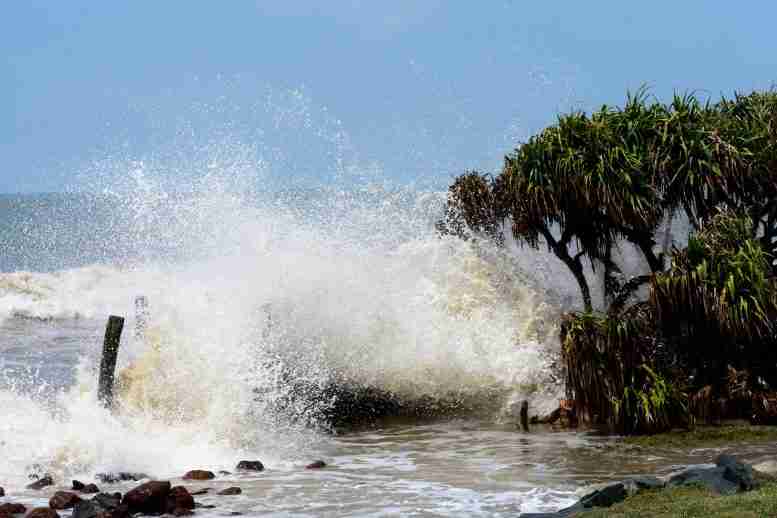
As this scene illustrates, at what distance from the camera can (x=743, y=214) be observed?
16.7 meters

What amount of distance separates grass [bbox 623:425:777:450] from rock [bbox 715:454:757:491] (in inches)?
146

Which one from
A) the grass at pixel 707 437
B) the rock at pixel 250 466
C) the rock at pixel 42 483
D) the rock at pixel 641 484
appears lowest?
the rock at pixel 641 484

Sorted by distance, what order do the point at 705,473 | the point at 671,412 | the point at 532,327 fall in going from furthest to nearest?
the point at 532,327 < the point at 671,412 < the point at 705,473

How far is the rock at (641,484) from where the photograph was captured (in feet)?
34.7

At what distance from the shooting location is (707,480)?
419 inches

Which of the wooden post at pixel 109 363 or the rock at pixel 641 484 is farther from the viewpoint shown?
the wooden post at pixel 109 363

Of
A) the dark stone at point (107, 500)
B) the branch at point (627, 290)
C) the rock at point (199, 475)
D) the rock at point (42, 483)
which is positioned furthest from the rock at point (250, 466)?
the branch at point (627, 290)

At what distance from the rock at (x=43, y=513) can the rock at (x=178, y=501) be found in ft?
3.60

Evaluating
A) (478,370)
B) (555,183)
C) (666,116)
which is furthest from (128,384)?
(666,116)

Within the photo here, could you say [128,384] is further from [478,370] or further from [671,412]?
[671,412]

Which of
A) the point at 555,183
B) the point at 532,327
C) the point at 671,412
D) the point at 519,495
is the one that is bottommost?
the point at 519,495

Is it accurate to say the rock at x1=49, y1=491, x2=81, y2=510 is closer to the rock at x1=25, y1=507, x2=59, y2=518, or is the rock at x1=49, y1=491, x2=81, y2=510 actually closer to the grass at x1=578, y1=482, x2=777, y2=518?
the rock at x1=25, y1=507, x2=59, y2=518

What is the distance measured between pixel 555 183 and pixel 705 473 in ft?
23.6

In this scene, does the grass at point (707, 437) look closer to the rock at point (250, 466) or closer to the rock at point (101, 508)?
the rock at point (250, 466)
